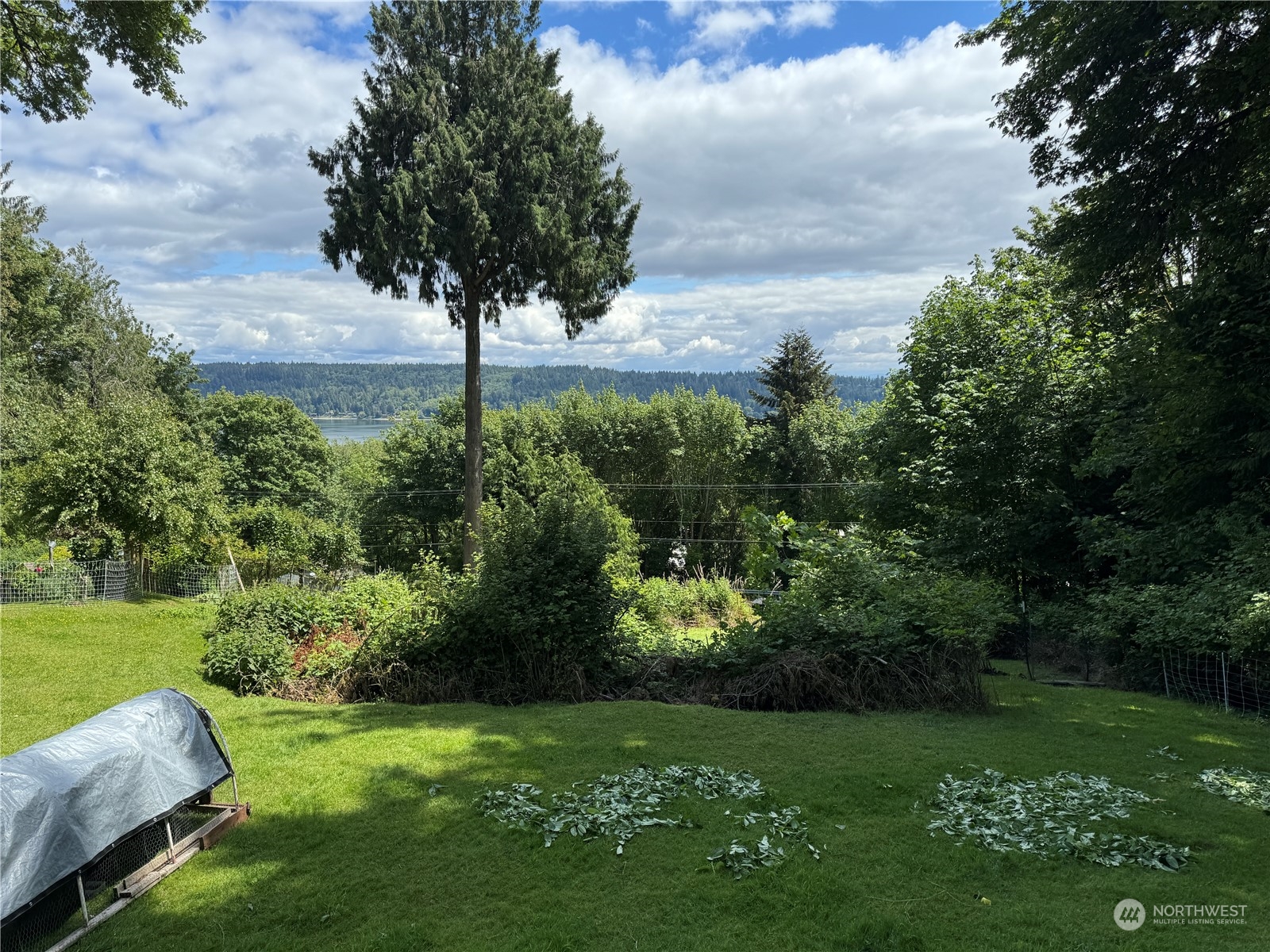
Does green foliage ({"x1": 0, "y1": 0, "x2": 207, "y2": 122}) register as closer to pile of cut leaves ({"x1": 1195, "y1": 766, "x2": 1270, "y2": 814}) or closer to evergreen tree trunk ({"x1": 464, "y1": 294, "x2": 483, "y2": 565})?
evergreen tree trunk ({"x1": 464, "y1": 294, "x2": 483, "y2": 565})

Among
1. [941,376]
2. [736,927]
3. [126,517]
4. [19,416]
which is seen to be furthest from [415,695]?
[19,416]

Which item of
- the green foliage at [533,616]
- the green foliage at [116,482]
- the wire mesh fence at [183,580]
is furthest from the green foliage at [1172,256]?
the wire mesh fence at [183,580]

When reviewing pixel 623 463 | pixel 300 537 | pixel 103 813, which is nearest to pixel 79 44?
pixel 103 813

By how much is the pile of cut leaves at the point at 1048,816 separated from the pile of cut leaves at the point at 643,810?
1.29 metres

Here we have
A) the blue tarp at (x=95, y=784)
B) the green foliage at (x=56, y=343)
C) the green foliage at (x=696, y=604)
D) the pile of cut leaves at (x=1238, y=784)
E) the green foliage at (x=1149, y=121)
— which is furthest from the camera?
the green foliage at (x=56, y=343)

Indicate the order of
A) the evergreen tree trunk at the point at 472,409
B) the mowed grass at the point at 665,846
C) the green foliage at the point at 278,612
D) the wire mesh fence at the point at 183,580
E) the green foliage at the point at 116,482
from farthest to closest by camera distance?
1. the evergreen tree trunk at the point at 472,409
2. the wire mesh fence at the point at 183,580
3. the green foliage at the point at 116,482
4. the green foliage at the point at 278,612
5. the mowed grass at the point at 665,846

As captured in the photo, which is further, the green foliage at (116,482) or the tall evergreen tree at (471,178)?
the tall evergreen tree at (471,178)

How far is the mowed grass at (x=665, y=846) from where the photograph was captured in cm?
425

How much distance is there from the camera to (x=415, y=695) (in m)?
10.4

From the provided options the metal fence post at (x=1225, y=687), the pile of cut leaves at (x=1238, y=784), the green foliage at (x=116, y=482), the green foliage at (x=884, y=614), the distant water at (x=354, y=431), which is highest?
the distant water at (x=354, y=431)

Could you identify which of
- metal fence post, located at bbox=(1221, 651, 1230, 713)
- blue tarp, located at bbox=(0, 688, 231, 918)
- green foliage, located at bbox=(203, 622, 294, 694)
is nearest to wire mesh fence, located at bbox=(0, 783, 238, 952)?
blue tarp, located at bbox=(0, 688, 231, 918)

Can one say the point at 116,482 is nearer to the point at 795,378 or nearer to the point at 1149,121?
the point at 1149,121

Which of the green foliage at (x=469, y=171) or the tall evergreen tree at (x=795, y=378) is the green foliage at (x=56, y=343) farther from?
the tall evergreen tree at (x=795, y=378)

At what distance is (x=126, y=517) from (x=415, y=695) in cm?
1043
